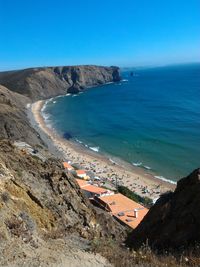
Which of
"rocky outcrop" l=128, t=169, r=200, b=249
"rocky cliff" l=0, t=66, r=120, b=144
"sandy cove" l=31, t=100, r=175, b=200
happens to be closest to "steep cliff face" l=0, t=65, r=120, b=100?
"rocky cliff" l=0, t=66, r=120, b=144

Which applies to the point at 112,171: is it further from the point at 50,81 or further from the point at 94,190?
the point at 50,81

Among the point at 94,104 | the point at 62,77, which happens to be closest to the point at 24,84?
the point at 62,77

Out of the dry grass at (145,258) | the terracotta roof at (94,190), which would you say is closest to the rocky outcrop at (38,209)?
the dry grass at (145,258)

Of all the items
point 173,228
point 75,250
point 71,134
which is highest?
point 75,250

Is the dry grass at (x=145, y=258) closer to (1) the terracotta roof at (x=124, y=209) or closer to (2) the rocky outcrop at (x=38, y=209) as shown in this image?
(2) the rocky outcrop at (x=38, y=209)

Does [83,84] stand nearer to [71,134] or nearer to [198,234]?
[71,134]

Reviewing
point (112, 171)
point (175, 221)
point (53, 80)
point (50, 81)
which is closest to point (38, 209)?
point (175, 221)

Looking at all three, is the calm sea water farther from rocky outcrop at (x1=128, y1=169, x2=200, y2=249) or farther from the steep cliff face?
rocky outcrop at (x1=128, y1=169, x2=200, y2=249)
